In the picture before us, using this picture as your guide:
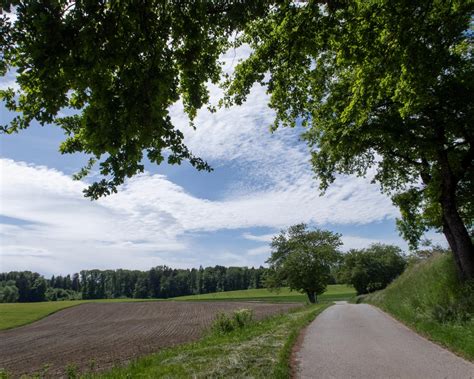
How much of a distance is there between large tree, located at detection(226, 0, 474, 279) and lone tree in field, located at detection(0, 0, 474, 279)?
0.04 metres

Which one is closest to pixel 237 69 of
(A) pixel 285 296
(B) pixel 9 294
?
(A) pixel 285 296

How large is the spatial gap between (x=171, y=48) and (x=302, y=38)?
119 inches

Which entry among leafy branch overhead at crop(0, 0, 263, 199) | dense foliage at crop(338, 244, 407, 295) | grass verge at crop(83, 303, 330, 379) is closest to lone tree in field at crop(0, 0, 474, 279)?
leafy branch overhead at crop(0, 0, 263, 199)

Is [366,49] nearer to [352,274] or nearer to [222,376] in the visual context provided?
[222,376]

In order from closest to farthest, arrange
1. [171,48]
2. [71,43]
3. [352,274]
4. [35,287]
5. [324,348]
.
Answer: [71,43]
[171,48]
[324,348]
[352,274]
[35,287]

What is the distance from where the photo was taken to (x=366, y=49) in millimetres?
8180

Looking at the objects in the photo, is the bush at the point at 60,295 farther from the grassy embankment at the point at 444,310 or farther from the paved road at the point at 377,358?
the paved road at the point at 377,358

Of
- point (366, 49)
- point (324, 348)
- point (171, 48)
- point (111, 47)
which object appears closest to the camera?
point (111, 47)

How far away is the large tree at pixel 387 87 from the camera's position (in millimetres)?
7840

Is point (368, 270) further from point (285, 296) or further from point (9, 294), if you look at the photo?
point (9, 294)

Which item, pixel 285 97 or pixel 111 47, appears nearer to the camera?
pixel 111 47

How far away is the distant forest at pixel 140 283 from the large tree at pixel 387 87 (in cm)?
12754

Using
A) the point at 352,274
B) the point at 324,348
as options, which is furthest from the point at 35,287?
the point at 324,348

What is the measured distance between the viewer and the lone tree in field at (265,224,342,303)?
52.1 m
